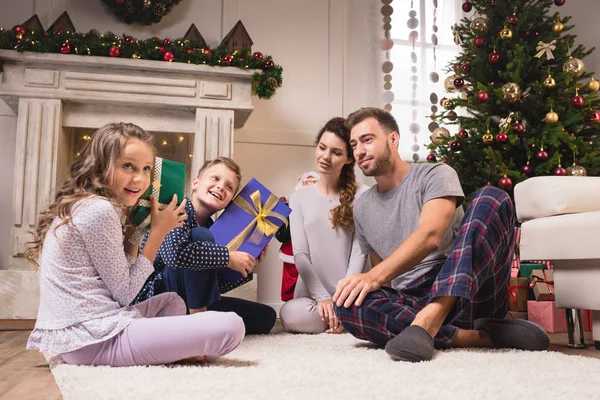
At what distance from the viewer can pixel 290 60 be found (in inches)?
148

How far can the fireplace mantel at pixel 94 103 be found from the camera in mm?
2934

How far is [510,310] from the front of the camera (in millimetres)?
2697

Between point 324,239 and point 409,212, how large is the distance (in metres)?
0.67

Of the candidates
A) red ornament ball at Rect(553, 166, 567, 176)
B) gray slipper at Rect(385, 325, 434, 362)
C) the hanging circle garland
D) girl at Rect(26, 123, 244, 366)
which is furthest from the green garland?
gray slipper at Rect(385, 325, 434, 362)

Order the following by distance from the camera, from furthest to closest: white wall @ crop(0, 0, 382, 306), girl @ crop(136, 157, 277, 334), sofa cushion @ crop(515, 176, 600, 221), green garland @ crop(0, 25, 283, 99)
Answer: white wall @ crop(0, 0, 382, 306) < green garland @ crop(0, 25, 283, 99) < sofa cushion @ crop(515, 176, 600, 221) < girl @ crop(136, 157, 277, 334)

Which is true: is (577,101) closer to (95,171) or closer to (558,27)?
(558,27)

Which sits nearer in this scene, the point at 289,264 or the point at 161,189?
the point at 161,189

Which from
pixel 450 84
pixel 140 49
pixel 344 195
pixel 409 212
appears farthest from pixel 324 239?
pixel 450 84

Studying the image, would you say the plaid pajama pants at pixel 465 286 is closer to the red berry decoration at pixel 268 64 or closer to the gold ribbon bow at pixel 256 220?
the gold ribbon bow at pixel 256 220

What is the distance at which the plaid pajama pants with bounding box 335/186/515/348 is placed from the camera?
1495mm

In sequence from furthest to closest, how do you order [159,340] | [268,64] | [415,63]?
1. [415,63]
2. [268,64]
3. [159,340]

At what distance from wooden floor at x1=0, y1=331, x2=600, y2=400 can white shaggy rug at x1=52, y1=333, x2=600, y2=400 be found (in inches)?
1.6

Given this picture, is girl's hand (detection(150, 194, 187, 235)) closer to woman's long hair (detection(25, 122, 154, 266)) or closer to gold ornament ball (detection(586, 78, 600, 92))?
woman's long hair (detection(25, 122, 154, 266))

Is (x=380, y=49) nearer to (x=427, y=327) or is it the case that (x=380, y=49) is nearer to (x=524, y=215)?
(x=524, y=215)
